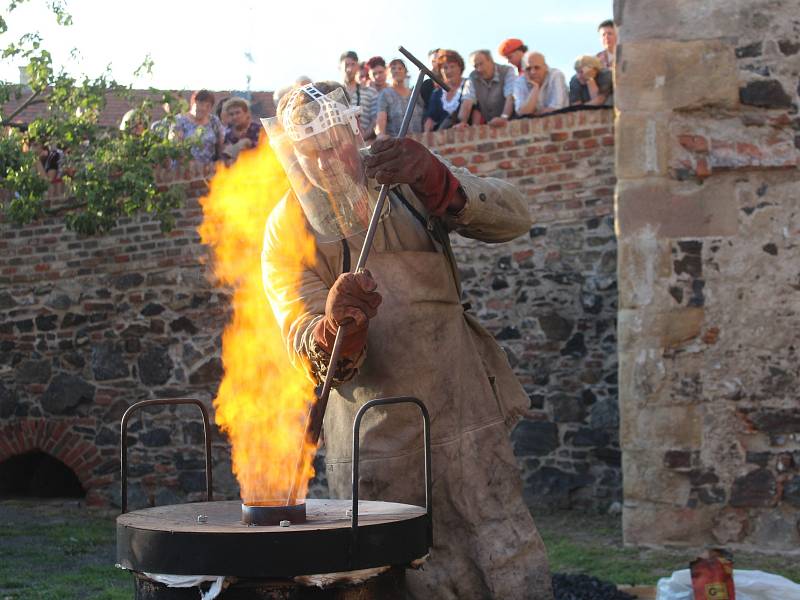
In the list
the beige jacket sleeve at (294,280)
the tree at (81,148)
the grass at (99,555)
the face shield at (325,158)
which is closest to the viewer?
the face shield at (325,158)

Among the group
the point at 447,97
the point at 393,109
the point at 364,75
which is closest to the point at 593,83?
the point at 447,97

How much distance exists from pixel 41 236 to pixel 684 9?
23.1 feet

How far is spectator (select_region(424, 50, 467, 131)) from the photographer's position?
9.63m

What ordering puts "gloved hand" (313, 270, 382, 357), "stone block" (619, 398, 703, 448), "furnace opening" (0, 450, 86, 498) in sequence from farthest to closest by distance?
"furnace opening" (0, 450, 86, 498) → "stone block" (619, 398, 703, 448) → "gloved hand" (313, 270, 382, 357)

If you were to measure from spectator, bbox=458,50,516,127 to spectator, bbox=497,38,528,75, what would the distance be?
143 millimetres

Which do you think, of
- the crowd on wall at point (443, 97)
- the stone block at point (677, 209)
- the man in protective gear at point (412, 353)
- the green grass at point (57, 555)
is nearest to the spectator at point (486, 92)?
the crowd on wall at point (443, 97)

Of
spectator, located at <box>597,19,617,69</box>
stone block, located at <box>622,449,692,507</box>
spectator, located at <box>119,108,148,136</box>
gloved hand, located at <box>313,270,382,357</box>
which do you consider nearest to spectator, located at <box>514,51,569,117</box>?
spectator, located at <box>597,19,617,69</box>

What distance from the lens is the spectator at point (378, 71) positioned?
33.5 ft

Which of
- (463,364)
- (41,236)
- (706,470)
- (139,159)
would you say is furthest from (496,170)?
(463,364)

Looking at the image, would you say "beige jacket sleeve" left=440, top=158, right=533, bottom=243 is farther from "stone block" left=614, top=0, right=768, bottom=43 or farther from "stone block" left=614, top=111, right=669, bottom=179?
"stone block" left=614, top=0, right=768, bottom=43

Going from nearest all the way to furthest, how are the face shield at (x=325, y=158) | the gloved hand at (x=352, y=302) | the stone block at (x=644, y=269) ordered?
1. the gloved hand at (x=352, y=302)
2. the face shield at (x=325, y=158)
3. the stone block at (x=644, y=269)

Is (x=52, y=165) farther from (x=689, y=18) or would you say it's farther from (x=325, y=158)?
(x=325, y=158)

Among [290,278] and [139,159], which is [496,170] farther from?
[290,278]

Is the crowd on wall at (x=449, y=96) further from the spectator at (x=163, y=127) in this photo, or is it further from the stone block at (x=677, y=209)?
the stone block at (x=677, y=209)
